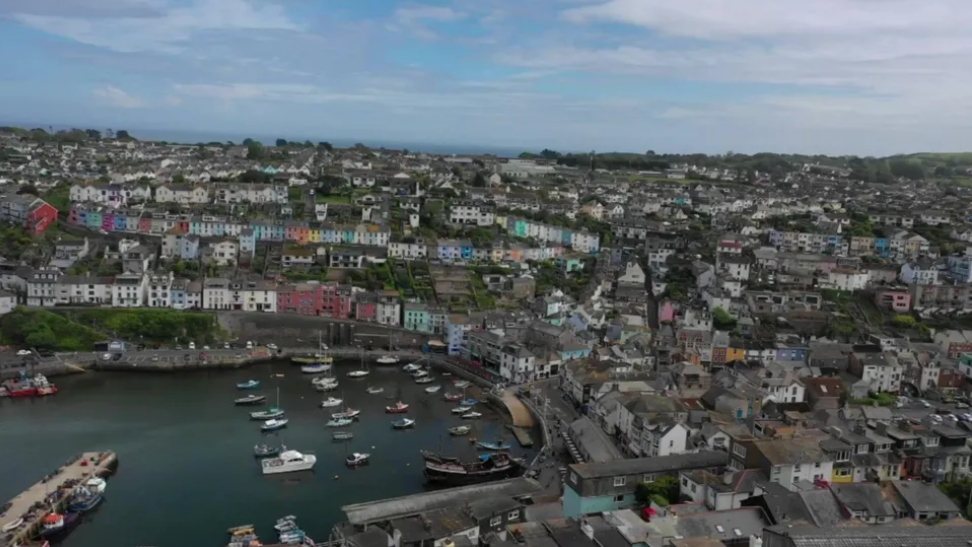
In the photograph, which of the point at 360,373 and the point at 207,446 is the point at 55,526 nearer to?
the point at 207,446

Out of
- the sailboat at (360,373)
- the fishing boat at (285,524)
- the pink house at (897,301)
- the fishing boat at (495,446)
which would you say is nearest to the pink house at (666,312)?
the pink house at (897,301)

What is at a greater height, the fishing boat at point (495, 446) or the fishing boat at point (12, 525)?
the fishing boat at point (12, 525)

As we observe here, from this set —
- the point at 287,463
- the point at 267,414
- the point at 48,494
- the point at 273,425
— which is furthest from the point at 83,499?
the point at 267,414

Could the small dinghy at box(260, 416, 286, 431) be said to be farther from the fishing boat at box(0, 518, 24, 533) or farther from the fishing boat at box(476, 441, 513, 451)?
the fishing boat at box(0, 518, 24, 533)

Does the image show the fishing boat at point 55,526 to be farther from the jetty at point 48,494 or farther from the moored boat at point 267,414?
the moored boat at point 267,414

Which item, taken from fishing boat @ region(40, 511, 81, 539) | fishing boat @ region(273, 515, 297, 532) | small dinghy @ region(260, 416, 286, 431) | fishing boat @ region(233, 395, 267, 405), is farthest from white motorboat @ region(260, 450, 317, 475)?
fishing boat @ region(233, 395, 267, 405)

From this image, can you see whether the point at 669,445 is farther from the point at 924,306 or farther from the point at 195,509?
the point at 924,306
